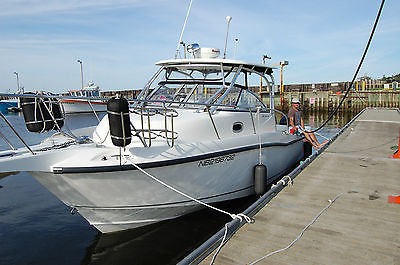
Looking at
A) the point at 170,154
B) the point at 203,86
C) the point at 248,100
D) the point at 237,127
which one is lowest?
the point at 170,154

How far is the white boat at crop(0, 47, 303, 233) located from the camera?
406 cm

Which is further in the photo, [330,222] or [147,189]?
[147,189]

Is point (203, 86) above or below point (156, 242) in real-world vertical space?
above

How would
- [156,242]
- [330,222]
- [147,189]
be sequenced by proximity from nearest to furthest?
[330,222] < [147,189] < [156,242]

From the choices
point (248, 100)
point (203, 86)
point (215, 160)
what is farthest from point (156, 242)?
point (248, 100)

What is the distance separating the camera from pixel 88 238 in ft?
16.4

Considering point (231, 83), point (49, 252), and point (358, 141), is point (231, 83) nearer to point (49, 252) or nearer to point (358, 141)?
point (49, 252)

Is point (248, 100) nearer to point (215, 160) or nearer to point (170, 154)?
point (215, 160)

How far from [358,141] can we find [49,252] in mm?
8906

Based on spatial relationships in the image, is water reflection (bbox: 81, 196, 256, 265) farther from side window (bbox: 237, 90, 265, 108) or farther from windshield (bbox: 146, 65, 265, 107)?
side window (bbox: 237, 90, 265, 108)

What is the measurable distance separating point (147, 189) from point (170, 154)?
63 cm

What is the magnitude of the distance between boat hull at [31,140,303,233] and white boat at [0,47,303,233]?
1 centimetres

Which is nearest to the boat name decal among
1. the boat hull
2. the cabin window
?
the boat hull

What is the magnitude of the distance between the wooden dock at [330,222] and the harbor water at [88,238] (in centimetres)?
151
